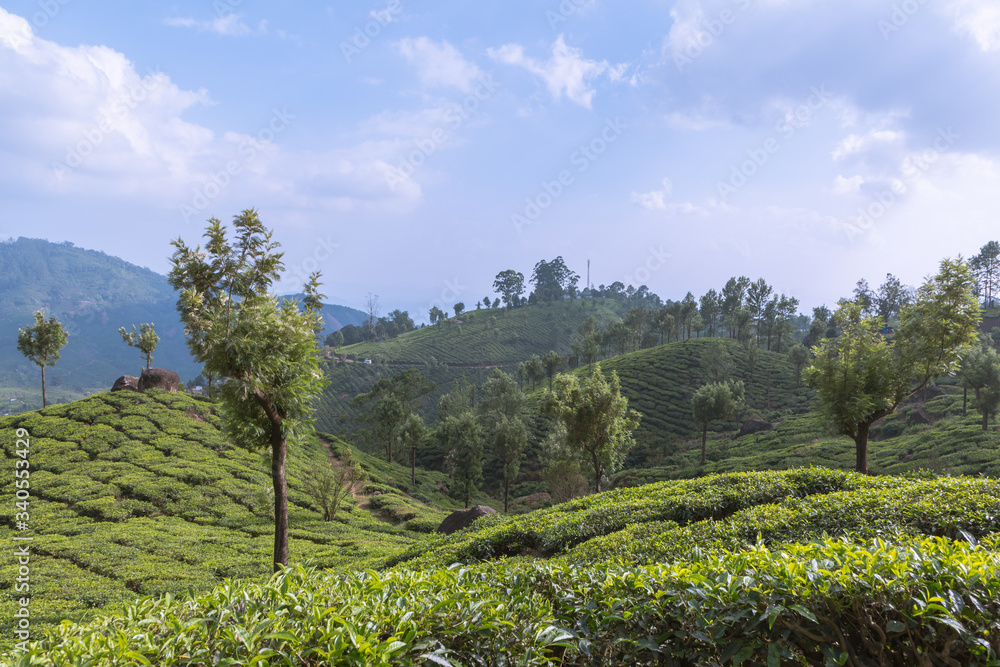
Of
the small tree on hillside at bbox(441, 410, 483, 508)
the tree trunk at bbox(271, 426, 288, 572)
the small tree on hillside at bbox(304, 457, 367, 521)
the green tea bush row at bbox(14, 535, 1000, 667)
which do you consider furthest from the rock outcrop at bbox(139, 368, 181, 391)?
the green tea bush row at bbox(14, 535, 1000, 667)

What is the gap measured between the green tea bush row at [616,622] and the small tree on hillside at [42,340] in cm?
4301

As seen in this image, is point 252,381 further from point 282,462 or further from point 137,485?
point 137,485

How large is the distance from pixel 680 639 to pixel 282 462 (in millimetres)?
10584

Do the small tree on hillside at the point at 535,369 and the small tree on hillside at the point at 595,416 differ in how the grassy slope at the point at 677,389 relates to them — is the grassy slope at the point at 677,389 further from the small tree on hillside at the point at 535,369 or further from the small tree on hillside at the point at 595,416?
the small tree on hillside at the point at 595,416

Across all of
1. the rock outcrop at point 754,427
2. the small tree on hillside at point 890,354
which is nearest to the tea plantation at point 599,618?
the small tree on hillside at point 890,354

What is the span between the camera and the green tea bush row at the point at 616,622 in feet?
8.82

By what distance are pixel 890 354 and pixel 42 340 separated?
1989 inches

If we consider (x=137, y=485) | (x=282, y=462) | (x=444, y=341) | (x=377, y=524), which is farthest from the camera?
(x=444, y=341)

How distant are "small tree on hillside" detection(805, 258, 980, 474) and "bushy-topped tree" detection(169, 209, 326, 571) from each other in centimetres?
1672

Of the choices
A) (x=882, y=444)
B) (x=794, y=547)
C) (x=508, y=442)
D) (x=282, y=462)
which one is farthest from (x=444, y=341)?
(x=794, y=547)

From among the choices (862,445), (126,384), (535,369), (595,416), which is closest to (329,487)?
(595,416)

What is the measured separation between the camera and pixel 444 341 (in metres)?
122

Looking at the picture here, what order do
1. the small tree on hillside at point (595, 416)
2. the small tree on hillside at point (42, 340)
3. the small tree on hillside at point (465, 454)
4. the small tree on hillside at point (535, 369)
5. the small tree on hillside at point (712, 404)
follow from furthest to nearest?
the small tree on hillside at point (535, 369) → the small tree on hillside at point (712, 404) → the small tree on hillside at point (465, 454) → the small tree on hillside at point (42, 340) → the small tree on hillside at point (595, 416)

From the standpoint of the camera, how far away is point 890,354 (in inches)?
620
